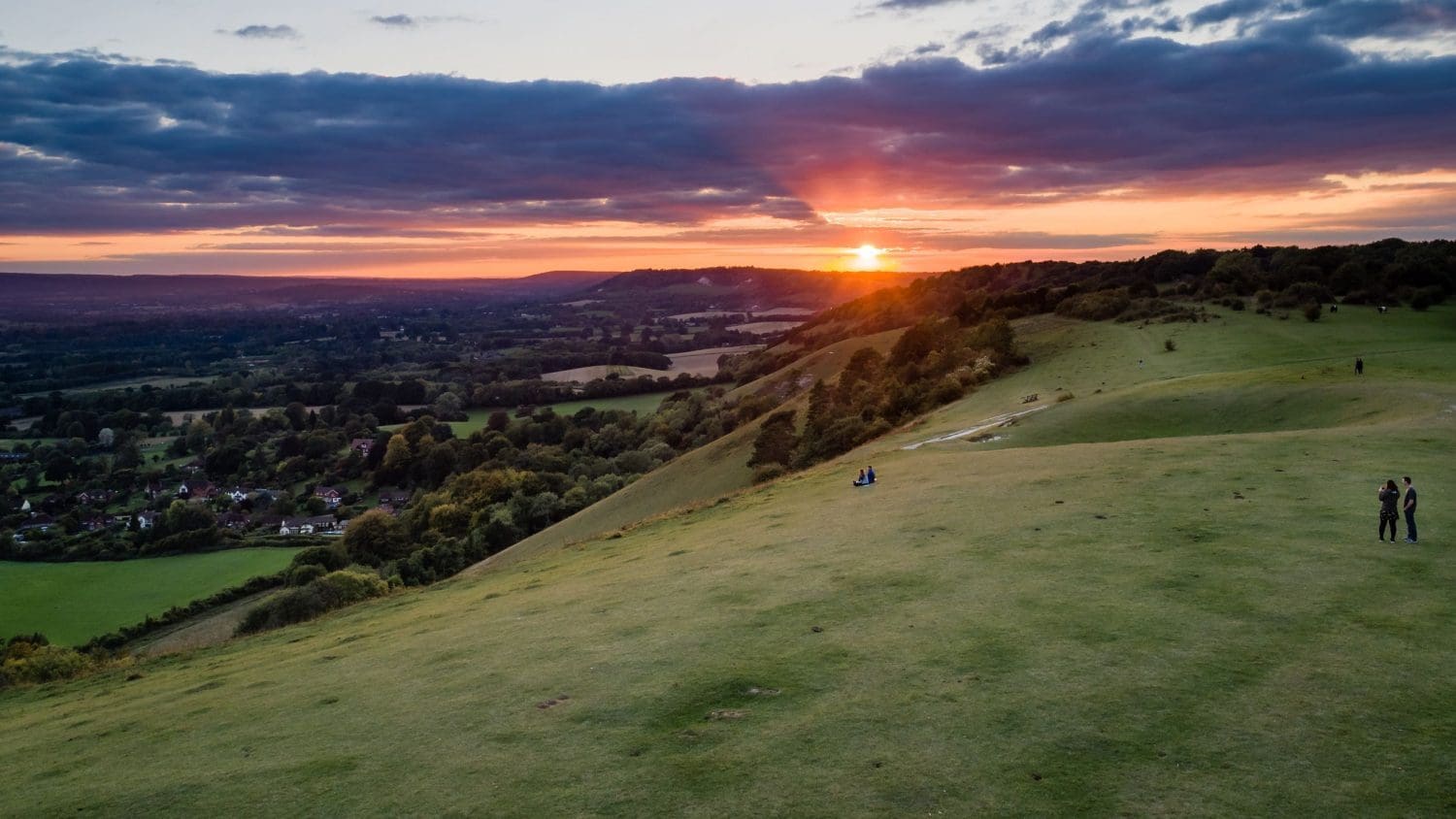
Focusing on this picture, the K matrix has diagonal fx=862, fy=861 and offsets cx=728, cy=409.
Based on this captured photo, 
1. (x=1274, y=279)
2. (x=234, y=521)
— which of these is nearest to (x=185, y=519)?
(x=234, y=521)

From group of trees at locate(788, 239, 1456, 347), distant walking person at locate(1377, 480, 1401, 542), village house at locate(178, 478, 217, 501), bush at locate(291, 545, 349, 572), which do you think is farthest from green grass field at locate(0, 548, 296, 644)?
group of trees at locate(788, 239, 1456, 347)

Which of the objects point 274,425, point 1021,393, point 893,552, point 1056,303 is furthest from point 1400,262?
point 274,425

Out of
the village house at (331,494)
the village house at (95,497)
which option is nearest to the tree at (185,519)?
the village house at (331,494)

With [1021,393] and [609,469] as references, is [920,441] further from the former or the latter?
[609,469]

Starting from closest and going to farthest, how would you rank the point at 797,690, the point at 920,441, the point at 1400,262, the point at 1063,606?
1. the point at 797,690
2. the point at 1063,606
3. the point at 920,441
4. the point at 1400,262

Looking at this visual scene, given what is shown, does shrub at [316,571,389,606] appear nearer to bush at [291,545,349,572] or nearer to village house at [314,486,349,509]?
bush at [291,545,349,572]
